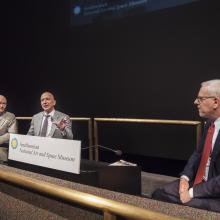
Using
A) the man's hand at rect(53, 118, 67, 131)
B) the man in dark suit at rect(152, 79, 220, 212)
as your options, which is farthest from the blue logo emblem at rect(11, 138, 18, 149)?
the man in dark suit at rect(152, 79, 220, 212)

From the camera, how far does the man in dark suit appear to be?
70.2 inches

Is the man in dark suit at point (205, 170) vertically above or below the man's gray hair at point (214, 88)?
below

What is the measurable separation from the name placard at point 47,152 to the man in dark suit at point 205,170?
1.81 feet

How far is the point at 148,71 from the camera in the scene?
455 centimetres

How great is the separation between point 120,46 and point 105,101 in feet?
2.54

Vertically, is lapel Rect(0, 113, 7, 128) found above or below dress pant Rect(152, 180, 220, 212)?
above

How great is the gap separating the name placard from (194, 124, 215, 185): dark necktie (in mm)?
653

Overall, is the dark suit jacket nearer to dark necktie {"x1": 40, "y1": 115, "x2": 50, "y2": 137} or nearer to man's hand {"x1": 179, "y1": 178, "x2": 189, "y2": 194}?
man's hand {"x1": 179, "y1": 178, "x2": 189, "y2": 194}

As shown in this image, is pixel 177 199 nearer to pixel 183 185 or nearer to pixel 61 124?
pixel 183 185

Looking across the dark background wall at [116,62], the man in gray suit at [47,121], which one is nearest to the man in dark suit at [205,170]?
the man in gray suit at [47,121]

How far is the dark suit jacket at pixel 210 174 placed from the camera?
1.77 meters

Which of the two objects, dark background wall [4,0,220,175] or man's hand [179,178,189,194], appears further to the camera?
dark background wall [4,0,220,175]

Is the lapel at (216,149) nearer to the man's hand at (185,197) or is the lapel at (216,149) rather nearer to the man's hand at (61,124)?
the man's hand at (185,197)

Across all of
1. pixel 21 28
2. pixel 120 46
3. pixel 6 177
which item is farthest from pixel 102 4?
pixel 6 177
